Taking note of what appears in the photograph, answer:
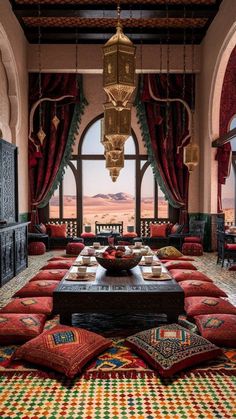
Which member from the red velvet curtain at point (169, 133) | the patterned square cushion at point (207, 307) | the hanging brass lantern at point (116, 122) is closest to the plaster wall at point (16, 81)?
the red velvet curtain at point (169, 133)

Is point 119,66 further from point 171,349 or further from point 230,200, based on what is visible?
point 230,200

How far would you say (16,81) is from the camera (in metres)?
8.10

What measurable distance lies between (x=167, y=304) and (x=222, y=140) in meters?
5.88

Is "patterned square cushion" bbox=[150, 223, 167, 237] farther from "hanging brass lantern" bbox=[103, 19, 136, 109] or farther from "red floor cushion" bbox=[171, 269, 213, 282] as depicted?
"hanging brass lantern" bbox=[103, 19, 136, 109]

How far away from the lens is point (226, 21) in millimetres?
7355

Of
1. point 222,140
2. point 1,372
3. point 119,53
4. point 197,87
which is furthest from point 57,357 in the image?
point 197,87

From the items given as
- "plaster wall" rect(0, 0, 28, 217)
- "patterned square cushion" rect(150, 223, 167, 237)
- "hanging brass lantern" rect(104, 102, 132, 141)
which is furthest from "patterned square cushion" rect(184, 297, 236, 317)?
"patterned square cushion" rect(150, 223, 167, 237)

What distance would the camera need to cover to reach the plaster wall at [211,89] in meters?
7.56

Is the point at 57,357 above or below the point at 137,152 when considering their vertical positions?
below

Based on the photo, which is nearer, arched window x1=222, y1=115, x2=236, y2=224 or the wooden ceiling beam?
the wooden ceiling beam

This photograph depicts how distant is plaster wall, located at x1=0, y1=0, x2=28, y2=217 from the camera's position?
7.41 m

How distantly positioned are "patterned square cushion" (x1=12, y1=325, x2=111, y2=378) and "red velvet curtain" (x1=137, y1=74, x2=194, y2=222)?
7.21 metres

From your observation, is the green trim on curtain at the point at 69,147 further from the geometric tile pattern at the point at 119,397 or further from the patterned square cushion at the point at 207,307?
the geometric tile pattern at the point at 119,397

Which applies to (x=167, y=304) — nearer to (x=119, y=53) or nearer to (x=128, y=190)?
(x=119, y=53)
